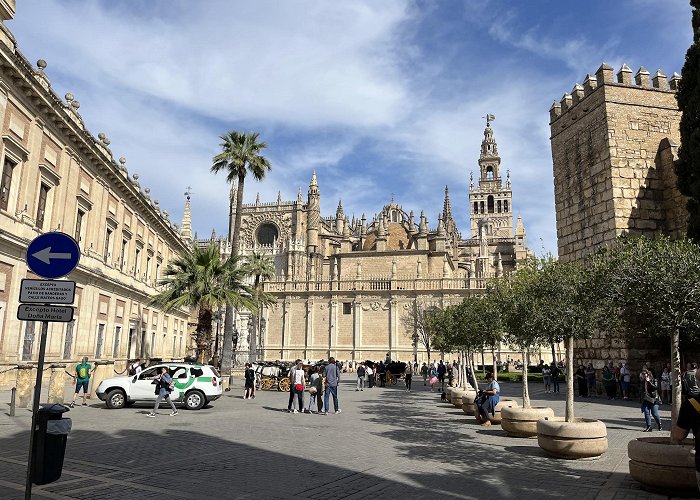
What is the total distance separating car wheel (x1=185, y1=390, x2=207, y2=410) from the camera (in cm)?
1564

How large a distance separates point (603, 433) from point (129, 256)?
27434mm

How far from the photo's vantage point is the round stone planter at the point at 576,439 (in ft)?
26.3

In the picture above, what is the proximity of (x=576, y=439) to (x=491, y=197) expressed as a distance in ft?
348

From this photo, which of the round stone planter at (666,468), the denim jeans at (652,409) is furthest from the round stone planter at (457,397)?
the round stone planter at (666,468)

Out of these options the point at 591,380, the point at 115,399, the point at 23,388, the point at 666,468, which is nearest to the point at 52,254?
the point at 666,468

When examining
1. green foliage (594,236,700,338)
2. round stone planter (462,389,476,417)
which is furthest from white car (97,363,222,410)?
green foliage (594,236,700,338)

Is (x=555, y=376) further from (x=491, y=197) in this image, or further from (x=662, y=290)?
(x=491, y=197)

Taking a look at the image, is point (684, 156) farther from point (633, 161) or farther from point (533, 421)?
point (533, 421)

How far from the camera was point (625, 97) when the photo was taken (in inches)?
757

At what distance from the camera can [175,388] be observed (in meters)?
15.5

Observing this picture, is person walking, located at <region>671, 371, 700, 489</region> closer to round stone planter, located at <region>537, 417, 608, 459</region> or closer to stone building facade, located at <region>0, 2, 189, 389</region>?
round stone planter, located at <region>537, 417, 608, 459</region>

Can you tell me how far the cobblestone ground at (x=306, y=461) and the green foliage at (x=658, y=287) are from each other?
2.32 meters

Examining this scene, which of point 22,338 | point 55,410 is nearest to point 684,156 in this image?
point 55,410

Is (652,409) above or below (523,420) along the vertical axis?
above
